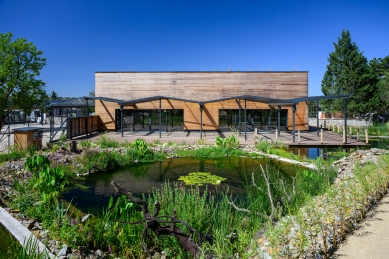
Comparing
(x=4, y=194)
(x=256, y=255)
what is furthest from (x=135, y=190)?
(x=256, y=255)

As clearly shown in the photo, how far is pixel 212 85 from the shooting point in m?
22.1

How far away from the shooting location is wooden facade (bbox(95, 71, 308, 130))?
22.0 metres

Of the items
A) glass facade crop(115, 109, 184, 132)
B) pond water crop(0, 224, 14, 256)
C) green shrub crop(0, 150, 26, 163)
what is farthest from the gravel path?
glass facade crop(115, 109, 184, 132)

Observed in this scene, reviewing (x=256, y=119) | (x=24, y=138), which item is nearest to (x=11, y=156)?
(x=24, y=138)

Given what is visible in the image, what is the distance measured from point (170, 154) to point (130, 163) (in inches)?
84.0

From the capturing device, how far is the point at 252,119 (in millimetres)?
22250

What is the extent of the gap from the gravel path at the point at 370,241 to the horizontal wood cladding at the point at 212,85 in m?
18.5

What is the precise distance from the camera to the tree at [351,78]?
105 ft

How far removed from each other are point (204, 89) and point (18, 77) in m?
13.3

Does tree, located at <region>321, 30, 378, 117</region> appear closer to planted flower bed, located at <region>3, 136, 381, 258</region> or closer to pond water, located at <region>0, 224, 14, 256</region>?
planted flower bed, located at <region>3, 136, 381, 258</region>

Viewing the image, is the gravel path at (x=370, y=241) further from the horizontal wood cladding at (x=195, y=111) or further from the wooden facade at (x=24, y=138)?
the horizontal wood cladding at (x=195, y=111)

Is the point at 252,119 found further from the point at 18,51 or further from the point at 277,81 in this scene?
the point at 18,51

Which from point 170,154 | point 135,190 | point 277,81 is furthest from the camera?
point 277,81

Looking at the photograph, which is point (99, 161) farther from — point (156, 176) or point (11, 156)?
point (11, 156)
